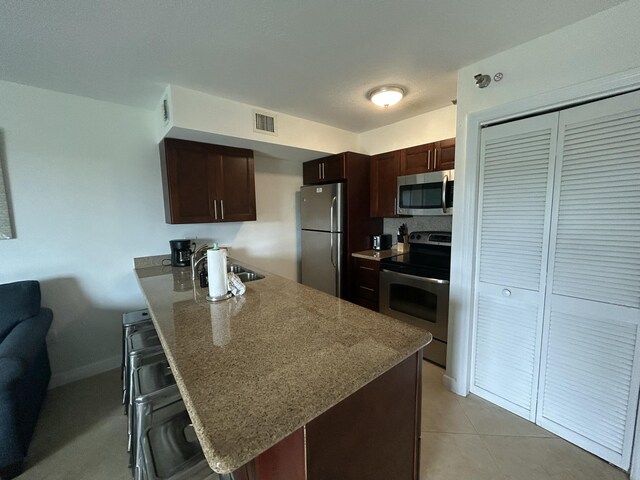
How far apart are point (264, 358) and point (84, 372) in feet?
8.30

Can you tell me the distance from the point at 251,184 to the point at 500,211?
2.29 m

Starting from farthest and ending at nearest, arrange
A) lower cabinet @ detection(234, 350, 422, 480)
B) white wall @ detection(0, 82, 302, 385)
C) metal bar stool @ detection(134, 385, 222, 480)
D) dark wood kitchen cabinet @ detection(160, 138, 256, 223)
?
dark wood kitchen cabinet @ detection(160, 138, 256, 223)
white wall @ detection(0, 82, 302, 385)
metal bar stool @ detection(134, 385, 222, 480)
lower cabinet @ detection(234, 350, 422, 480)

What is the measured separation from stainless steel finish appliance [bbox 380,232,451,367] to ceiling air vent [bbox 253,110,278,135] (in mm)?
1745

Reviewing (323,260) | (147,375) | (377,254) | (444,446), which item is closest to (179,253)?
(147,375)

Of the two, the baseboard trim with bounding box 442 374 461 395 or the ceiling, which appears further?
the baseboard trim with bounding box 442 374 461 395

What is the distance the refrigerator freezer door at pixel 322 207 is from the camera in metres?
2.96

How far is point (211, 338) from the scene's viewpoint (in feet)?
3.54

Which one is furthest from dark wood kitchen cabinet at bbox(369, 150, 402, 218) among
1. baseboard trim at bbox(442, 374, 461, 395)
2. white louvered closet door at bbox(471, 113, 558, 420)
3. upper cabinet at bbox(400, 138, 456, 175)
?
baseboard trim at bbox(442, 374, 461, 395)

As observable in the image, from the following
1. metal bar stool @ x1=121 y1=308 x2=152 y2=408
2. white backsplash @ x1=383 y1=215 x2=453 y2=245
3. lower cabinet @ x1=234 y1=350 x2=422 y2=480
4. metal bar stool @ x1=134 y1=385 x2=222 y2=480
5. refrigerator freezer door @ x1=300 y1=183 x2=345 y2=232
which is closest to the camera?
lower cabinet @ x1=234 y1=350 x2=422 y2=480

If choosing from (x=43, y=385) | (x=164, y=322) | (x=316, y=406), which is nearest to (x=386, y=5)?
(x=316, y=406)

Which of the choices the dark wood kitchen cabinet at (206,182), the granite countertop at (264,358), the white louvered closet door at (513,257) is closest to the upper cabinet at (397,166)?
the white louvered closet door at (513,257)

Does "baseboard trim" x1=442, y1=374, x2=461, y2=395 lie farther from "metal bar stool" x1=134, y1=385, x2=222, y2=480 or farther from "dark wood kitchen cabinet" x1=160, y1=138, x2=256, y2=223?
"dark wood kitchen cabinet" x1=160, y1=138, x2=256, y2=223

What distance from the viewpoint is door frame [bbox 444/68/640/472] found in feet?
5.26

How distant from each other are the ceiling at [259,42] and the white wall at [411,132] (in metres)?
0.43
